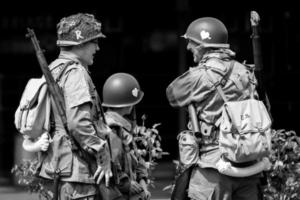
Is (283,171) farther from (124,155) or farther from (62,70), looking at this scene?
(62,70)

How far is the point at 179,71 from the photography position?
10.9 metres

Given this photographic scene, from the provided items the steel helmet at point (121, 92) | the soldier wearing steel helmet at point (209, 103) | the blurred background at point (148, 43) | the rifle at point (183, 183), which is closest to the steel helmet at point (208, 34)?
the soldier wearing steel helmet at point (209, 103)

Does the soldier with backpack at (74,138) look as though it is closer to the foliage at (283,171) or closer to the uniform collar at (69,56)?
the uniform collar at (69,56)

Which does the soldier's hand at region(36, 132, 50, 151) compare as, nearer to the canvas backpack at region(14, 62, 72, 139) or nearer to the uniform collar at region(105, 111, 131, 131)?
the canvas backpack at region(14, 62, 72, 139)

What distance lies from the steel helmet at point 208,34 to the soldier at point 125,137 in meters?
0.60

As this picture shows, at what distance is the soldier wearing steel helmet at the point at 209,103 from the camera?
6.20m

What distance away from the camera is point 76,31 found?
18.9 feet

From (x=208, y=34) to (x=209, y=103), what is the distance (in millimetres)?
475

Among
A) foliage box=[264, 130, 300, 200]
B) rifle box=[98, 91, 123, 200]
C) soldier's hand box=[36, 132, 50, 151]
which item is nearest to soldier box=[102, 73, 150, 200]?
rifle box=[98, 91, 123, 200]

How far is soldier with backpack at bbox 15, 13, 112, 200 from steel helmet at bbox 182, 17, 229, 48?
35.6 inches

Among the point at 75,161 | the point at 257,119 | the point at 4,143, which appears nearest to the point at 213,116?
the point at 257,119

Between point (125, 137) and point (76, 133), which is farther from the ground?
point (76, 133)

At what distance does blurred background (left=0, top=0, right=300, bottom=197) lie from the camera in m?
10.9

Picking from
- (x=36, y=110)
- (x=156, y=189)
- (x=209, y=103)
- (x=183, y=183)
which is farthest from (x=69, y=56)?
(x=156, y=189)
